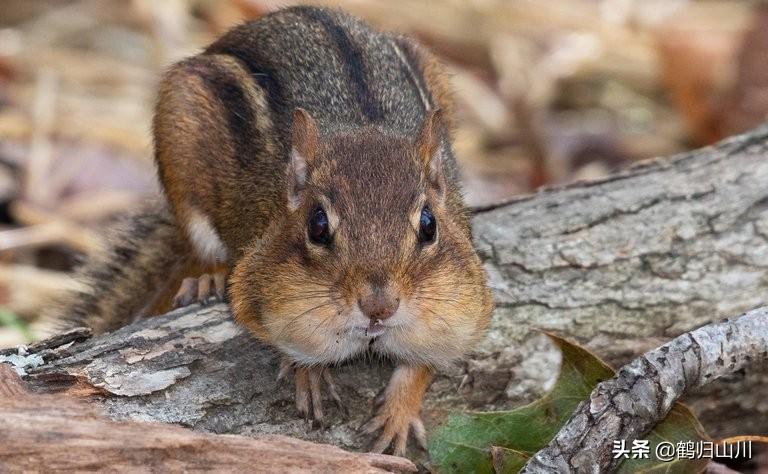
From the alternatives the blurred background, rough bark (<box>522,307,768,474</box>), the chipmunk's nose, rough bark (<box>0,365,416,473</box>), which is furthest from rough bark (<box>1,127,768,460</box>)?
the blurred background

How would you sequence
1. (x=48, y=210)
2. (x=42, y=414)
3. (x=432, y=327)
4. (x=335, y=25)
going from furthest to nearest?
(x=48, y=210) < (x=335, y=25) < (x=432, y=327) < (x=42, y=414)

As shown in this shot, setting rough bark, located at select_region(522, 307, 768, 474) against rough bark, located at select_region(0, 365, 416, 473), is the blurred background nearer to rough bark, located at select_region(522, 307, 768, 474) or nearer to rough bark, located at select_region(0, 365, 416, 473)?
rough bark, located at select_region(0, 365, 416, 473)

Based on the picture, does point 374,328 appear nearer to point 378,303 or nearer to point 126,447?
point 378,303

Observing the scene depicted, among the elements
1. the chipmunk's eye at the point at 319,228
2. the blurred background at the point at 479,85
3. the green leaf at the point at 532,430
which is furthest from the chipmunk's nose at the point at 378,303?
the blurred background at the point at 479,85

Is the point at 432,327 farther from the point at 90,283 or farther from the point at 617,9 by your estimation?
the point at 617,9

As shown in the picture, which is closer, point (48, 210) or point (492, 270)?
point (492, 270)

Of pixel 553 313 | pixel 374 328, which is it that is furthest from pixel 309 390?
pixel 553 313

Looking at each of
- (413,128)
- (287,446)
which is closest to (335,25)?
(413,128)
